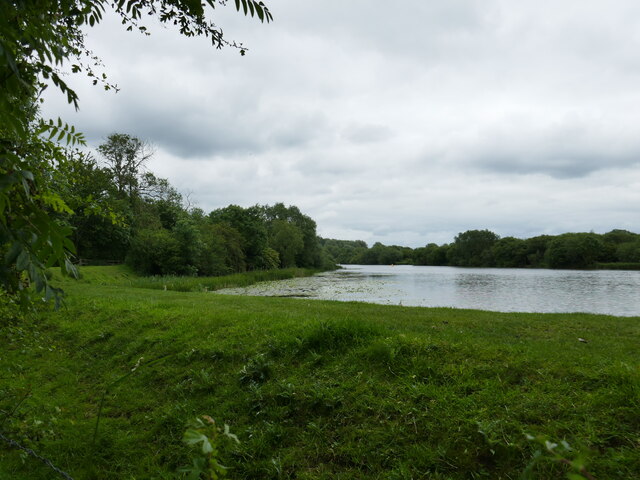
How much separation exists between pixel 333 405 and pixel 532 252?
392 feet

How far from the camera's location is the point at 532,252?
10638 cm

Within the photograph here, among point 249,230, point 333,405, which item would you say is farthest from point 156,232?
point 333,405

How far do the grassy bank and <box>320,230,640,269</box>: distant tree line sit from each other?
314 ft

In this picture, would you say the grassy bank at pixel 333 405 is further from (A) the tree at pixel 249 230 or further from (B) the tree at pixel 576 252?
(B) the tree at pixel 576 252

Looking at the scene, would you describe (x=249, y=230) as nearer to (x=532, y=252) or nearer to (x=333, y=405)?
(x=333, y=405)

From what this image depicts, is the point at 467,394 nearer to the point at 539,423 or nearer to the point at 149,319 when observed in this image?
the point at 539,423

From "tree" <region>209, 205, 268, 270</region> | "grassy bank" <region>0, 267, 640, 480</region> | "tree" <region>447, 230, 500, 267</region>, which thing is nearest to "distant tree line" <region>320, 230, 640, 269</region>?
"tree" <region>447, 230, 500, 267</region>

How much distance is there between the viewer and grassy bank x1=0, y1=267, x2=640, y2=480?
3514 mm

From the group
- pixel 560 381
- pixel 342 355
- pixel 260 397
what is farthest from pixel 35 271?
pixel 560 381

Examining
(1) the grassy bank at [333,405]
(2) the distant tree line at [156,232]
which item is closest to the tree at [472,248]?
(2) the distant tree line at [156,232]

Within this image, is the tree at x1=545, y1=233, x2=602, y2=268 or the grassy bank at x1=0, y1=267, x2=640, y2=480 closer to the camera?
the grassy bank at x1=0, y1=267, x2=640, y2=480

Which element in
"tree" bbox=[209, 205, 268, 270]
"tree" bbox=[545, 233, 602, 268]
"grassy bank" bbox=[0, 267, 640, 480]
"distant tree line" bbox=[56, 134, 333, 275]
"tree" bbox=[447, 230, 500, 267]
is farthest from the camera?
"tree" bbox=[447, 230, 500, 267]

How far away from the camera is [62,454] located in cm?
429

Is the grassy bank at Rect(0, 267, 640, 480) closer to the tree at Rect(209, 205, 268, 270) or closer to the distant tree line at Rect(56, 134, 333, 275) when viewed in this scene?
the distant tree line at Rect(56, 134, 333, 275)
